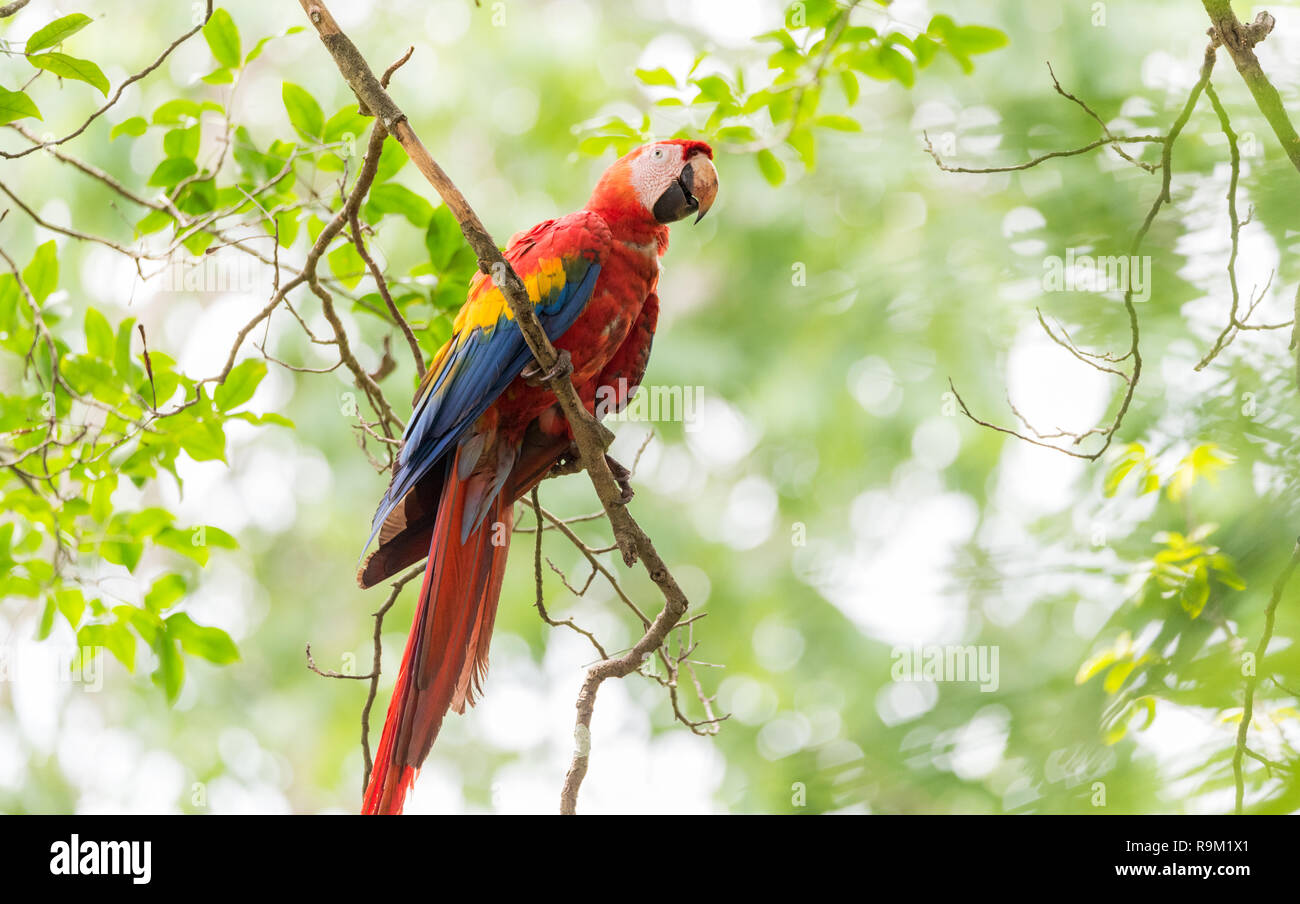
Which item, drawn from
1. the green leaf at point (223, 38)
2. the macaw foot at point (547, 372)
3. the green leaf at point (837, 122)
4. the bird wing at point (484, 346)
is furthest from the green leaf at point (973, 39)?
the green leaf at point (223, 38)

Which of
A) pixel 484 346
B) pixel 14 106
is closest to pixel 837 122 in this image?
pixel 484 346

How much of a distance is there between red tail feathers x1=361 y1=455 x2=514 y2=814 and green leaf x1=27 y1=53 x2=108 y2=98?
2.62ft

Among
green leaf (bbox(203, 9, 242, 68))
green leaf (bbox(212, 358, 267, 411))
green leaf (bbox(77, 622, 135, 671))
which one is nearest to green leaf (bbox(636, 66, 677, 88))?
green leaf (bbox(203, 9, 242, 68))

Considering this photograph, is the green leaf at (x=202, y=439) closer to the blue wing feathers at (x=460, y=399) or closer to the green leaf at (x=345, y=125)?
the blue wing feathers at (x=460, y=399)

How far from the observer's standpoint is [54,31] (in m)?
1.38

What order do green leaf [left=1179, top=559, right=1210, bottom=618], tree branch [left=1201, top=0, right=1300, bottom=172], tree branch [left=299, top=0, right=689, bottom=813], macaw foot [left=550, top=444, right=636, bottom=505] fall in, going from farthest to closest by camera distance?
macaw foot [left=550, top=444, right=636, bottom=505]
tree branch [left=299, top=0, right=689, bottom=813]
tree branch [left=1201, top=0, right=1300, bottom=172]
green leaf [left=1179, top=559, right=1210, bottom=618]

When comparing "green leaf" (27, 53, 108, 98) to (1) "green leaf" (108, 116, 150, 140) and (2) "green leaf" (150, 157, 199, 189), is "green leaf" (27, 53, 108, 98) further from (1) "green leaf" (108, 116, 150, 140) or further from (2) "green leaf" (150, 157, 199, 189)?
(2) "green leaf" (150, 157, 199, 189)

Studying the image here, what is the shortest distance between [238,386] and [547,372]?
58 centimetres

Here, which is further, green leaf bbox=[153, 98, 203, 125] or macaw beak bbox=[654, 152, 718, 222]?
macaw beak bbox=[654, 152, 718, 222]

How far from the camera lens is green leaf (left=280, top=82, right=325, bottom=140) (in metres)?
1.79

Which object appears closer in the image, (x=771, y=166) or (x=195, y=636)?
(x=195, y=636)

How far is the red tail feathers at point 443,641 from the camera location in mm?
1544

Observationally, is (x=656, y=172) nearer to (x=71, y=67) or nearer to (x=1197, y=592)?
(x=71, y=67)
